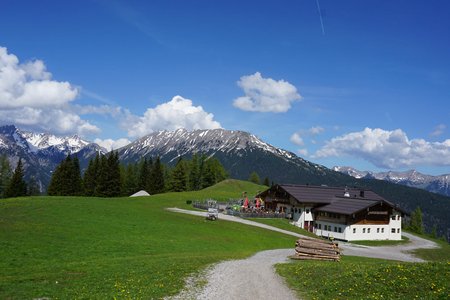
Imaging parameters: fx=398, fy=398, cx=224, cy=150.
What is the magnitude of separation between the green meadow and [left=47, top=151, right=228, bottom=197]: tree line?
54.9m

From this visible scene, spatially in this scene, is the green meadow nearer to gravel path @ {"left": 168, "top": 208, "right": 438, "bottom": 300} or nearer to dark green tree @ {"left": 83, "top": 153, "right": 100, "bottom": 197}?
gravel path @ {"left": 168, "top": 208, "right": 438, "bottom": 300}

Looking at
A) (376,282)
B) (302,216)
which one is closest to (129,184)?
(302,216)

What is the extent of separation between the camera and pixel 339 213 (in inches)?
3228

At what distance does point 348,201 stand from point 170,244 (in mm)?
54328

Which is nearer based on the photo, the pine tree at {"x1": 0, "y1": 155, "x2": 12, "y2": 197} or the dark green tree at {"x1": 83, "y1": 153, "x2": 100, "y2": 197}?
the dark green tree at {"x1": 83, "y1": 153, "x2": 100, "y2": 197}

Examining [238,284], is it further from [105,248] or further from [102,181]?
[102,181]

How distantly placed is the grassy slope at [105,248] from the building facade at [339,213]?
24.4 m

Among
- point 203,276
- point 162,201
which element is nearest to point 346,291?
point 203,276

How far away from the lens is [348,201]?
8675cm

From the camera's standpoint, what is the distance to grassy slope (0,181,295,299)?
2225 centimetres

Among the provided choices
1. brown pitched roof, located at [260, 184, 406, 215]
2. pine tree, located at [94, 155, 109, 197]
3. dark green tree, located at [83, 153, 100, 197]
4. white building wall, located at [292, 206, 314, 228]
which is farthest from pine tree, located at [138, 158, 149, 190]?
white building wall, located at [292, 206, 314, 228]

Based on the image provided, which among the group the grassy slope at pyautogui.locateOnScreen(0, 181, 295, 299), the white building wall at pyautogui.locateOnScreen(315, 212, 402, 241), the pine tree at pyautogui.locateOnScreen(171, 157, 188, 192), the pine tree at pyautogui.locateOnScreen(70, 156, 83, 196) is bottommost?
the grassy slope at pyautogui.locateOnScreen(0, 181, 295, 299)

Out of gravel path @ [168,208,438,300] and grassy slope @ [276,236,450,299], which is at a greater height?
grassy slope @ [276,236,450,299]

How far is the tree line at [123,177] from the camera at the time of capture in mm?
116750
